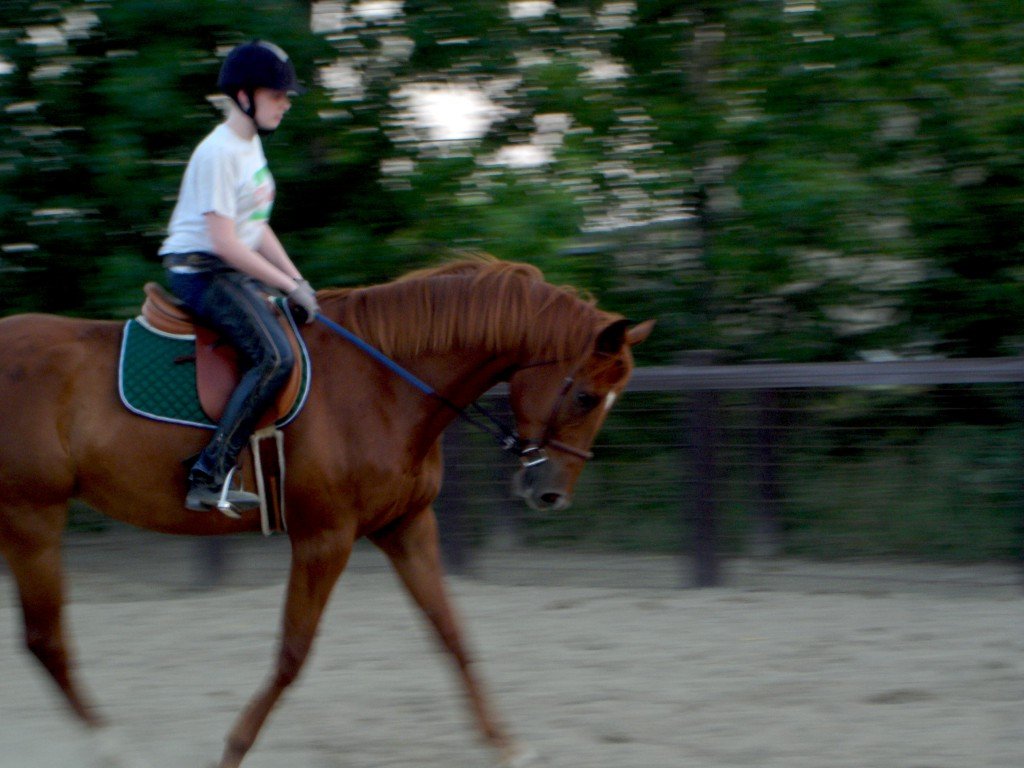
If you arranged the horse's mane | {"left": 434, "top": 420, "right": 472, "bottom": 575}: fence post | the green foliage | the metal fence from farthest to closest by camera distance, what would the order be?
the green foliage, {"left": 434, "top": 420, "right": 472, "bottom": 575}: fence post, the metal fence, the horse's mane

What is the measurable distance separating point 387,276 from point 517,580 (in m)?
2.13

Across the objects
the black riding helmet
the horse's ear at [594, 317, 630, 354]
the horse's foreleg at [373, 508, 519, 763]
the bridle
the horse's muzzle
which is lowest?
the horse's foreleg at [373, 508, 519, 763]

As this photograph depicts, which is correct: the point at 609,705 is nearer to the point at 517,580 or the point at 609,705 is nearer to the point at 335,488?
the point at 335,488

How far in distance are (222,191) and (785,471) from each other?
4.23 m

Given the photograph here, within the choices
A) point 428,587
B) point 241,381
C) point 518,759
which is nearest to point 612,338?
point 428,587

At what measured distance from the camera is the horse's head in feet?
14.2

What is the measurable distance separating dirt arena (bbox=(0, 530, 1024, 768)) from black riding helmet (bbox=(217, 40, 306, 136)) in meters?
2.44

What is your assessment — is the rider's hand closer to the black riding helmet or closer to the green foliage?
the black riding helmet

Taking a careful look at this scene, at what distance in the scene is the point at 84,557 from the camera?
8.11 meters

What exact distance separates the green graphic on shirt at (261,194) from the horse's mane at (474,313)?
0.42 meters

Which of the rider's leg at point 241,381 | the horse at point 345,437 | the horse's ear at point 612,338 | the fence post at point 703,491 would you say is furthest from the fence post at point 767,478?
the rider's leg at point 241,381

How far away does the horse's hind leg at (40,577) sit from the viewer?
4.40 metres

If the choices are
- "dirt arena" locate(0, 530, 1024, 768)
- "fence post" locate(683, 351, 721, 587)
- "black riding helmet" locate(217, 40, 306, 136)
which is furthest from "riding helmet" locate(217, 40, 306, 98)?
"fence post" locate(683, 351, 721, 587)

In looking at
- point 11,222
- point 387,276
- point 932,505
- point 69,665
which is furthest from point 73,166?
point 932,505
